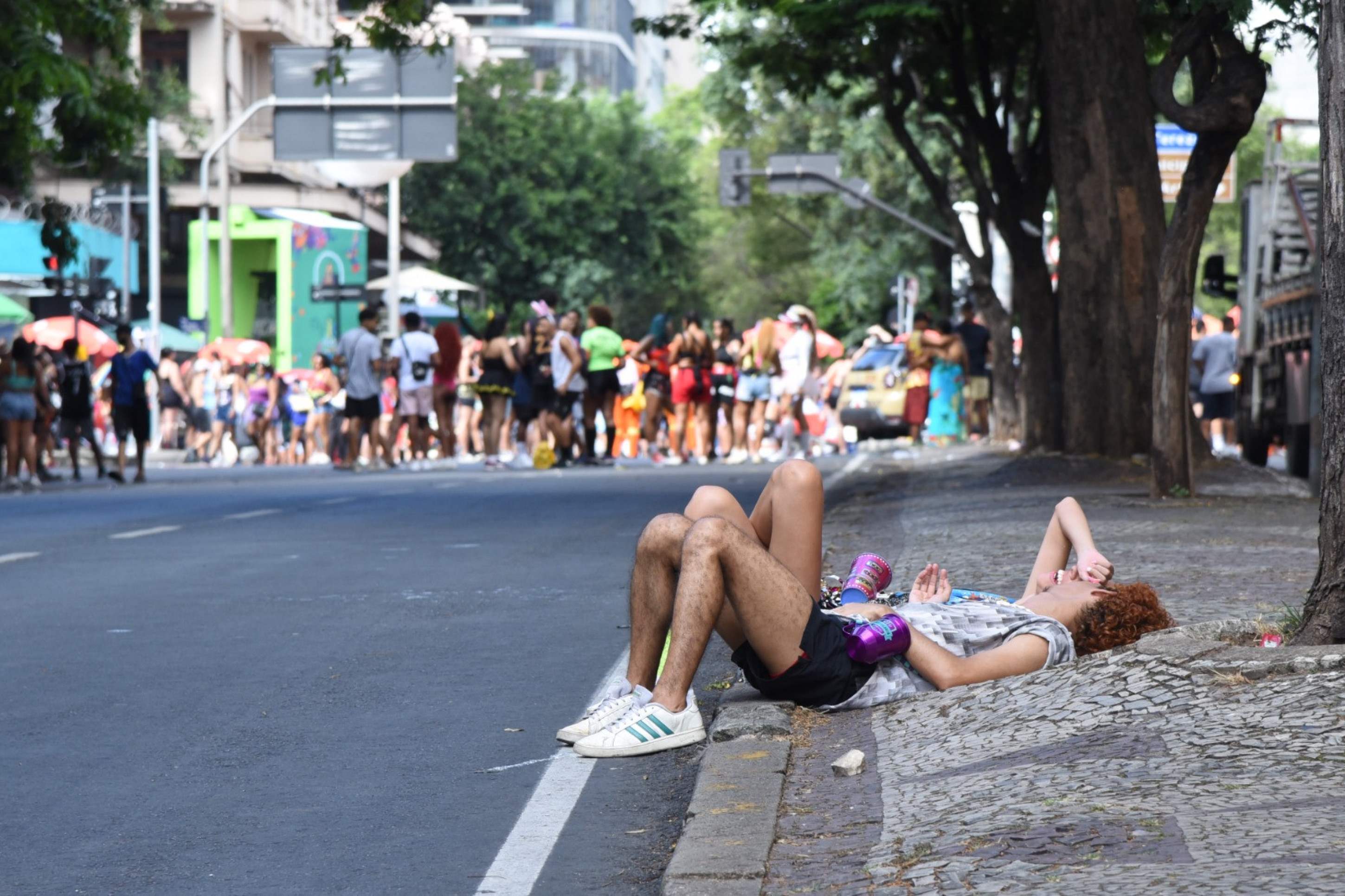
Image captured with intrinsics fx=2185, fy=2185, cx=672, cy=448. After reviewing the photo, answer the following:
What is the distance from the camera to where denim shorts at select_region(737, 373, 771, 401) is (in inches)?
1140

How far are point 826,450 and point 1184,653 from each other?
27087 millimetres

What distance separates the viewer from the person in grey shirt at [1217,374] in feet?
87.6

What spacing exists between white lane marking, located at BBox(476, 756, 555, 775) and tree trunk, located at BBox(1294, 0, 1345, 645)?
92.7 inches

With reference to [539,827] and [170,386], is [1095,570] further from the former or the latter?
[170,386]

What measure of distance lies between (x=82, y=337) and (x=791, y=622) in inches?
1359

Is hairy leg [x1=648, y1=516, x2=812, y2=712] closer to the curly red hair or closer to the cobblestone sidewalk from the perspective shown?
the cobblestone sidewalk

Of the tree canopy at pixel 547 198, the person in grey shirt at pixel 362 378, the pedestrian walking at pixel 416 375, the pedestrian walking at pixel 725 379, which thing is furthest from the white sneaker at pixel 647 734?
the tree canopy at pixel 547 198

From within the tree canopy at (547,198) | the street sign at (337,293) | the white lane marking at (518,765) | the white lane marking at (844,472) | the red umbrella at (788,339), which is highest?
the tree canopy at (547,198)

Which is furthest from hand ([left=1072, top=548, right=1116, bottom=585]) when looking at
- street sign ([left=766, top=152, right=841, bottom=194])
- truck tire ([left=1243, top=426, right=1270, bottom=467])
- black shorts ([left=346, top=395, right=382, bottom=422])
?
street sign ([left=766, top=152, right=841, bottom=194])

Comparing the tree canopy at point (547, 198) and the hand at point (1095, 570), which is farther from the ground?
the tree canopy at point (547, 198)

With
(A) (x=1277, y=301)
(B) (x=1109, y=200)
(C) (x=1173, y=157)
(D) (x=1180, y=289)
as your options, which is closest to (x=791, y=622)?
(D) (x=1180, y=289)

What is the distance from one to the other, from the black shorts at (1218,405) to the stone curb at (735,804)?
20.7 metres

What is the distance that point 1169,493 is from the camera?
15422 millimetres

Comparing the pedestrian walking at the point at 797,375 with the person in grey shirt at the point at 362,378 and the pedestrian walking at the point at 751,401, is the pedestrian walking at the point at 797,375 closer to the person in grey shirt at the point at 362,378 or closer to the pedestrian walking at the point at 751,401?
the pedestrian walking at the point at 751,401
